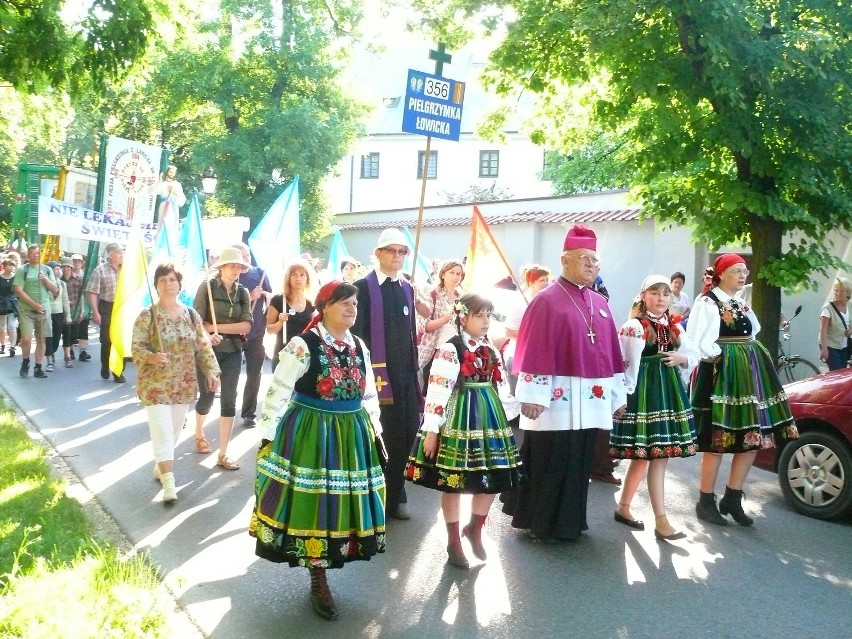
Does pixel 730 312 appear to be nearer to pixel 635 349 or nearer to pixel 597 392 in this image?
pixel 635 349

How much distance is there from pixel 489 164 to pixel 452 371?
45442 millimetres

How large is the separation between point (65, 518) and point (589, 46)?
7.58m

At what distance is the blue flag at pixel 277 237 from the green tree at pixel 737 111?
12.5ft

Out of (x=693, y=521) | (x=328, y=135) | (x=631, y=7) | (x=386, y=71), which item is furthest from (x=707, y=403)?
(x=386, y=71)

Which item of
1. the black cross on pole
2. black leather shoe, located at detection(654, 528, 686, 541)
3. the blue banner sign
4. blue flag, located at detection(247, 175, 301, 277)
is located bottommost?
black leather shoe, located at detection(654, 528, 686, 541)

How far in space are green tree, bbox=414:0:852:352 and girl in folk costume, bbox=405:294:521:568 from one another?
5.28m

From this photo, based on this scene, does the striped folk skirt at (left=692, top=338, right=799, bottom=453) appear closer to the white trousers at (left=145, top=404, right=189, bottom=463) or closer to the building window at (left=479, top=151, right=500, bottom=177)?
the white trousers at (left=145, top=404, right=189, bottom=463)

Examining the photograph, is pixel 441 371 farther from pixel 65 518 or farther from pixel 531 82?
pixel 531 82

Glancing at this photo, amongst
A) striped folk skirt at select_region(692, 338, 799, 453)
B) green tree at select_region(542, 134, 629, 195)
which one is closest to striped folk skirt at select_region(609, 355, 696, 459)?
striped folk skirt at select_region(692, 338, 799, 453)

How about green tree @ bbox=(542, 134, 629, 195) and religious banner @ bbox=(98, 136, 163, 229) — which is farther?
green tree @ bbox=(542, 134, 629, 195)

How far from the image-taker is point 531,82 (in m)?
12.4

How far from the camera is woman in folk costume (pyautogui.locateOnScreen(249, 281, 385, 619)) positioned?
180 inches

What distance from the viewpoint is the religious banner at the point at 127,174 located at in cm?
1438

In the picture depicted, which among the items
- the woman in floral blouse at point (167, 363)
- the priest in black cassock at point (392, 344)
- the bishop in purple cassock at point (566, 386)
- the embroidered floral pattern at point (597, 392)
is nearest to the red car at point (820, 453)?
the bishop in purple cassock at point (566, 386)
